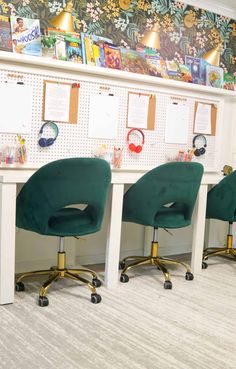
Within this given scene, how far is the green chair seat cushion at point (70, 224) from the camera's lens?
2702 millimetres

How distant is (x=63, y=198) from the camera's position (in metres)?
2.61

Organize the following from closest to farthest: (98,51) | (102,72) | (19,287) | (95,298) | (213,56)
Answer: (95,298), (19,287), (102,72), (98,51), (213,56)

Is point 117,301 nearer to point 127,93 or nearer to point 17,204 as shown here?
point 17,204

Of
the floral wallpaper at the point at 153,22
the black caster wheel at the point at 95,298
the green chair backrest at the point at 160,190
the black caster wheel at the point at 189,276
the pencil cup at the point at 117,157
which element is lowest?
the black caster wheel at the point at 189,276

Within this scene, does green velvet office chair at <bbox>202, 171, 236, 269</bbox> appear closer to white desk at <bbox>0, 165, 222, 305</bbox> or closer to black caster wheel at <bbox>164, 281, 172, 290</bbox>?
white desk at <bbox>0, 165, 222, 305</bbox>

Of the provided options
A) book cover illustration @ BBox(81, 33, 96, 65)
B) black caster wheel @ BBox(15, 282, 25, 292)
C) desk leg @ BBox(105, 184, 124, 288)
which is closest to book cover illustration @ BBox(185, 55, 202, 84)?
book cover illustration @ BBox(81, 33, 96, 65)

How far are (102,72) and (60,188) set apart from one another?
4.01ft

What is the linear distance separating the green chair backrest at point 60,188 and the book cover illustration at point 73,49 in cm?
111

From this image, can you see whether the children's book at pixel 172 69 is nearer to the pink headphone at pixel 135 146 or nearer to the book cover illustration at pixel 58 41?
the pink headphone at pixel 135 146

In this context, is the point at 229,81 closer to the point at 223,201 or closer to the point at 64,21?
the point at 223,201

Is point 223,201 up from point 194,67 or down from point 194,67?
down

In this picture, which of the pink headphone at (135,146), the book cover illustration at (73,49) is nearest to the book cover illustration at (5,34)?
the book cover illustration at (73,49)

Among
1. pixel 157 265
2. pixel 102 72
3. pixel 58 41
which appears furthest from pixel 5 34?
pixel 157 265

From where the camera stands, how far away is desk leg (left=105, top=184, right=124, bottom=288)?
3057 mm
